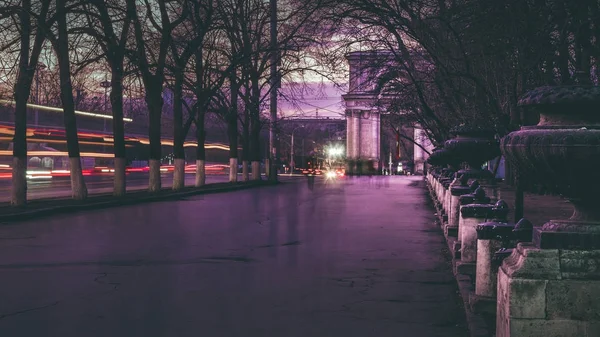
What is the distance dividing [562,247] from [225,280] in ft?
19.9

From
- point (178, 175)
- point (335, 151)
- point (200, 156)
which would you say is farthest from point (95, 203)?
point (335, 151)

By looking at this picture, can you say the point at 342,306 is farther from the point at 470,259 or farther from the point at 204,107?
the point at 204,107

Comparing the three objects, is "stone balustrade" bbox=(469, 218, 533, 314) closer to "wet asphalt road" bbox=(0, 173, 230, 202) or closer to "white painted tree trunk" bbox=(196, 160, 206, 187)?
"wet asphalt road" bbox=(0, 173, 230, 202)

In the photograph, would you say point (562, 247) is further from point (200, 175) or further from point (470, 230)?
point (200, 175)

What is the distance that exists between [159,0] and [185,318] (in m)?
28.2

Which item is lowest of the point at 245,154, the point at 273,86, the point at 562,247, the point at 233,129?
the point at 562,247

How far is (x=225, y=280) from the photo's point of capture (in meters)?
11.1

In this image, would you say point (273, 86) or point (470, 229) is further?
point (273, 86)

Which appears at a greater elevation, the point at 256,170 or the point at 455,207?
the point at 256,170

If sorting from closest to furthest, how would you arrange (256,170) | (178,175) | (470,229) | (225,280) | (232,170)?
(470,229) → (225,280) → (178,175) → (232,170) → (256,170)

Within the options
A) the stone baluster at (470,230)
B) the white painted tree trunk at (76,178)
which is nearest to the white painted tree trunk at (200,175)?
the white painted tree trunk at (76,178)

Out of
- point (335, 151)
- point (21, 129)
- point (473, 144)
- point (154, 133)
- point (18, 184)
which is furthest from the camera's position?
point (335, 151)

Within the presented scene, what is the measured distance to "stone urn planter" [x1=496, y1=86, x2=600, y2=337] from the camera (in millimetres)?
A: 5613

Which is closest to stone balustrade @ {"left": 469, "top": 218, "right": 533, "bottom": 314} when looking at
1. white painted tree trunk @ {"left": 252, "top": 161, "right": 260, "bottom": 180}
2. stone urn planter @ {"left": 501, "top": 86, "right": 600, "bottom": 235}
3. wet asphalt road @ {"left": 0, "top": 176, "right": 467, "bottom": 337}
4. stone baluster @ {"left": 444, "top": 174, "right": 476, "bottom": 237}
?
wet asphalt road @ {"left": 0, "top": 176, "right": 467, "bottom": 337}
